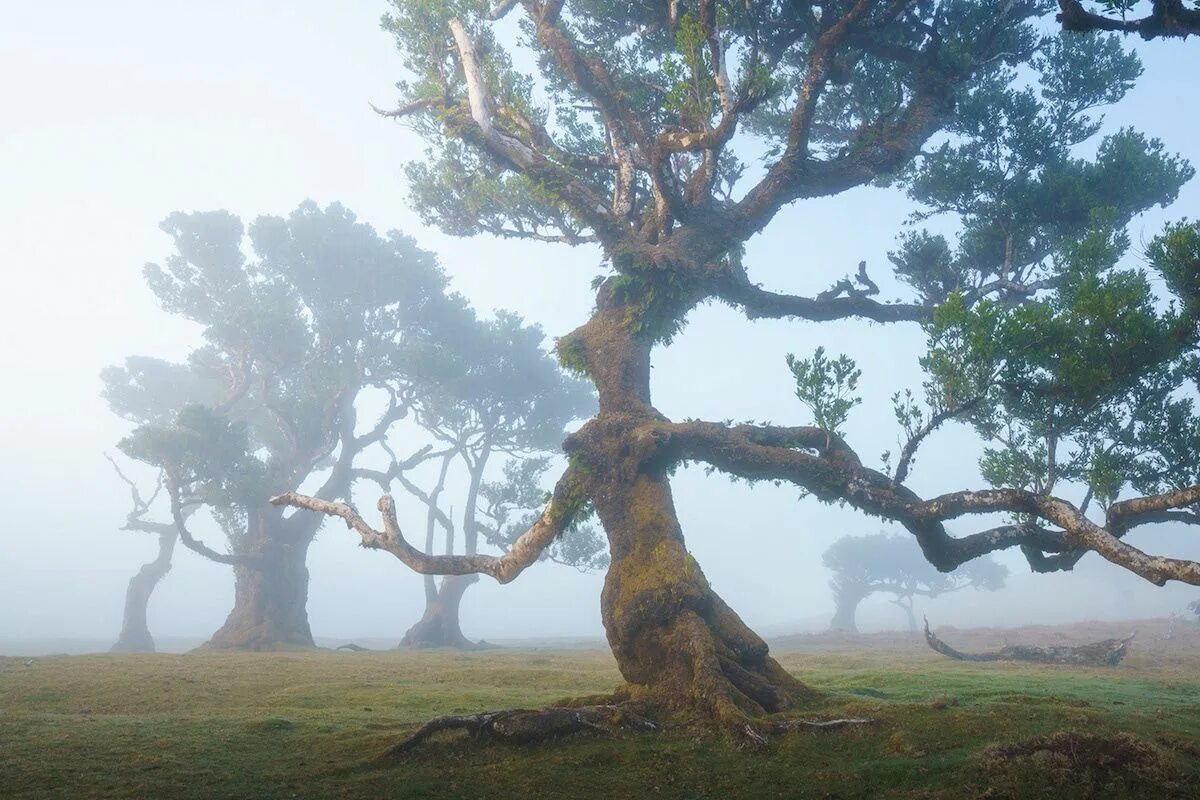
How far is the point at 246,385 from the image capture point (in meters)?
43.8

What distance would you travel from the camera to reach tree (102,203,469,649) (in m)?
36.3

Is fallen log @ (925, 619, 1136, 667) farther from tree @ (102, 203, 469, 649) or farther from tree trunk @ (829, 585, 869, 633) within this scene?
tree trunk @ (829, 585, 869, 633)

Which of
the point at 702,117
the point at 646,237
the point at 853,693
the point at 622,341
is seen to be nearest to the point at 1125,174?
the point at 702,117

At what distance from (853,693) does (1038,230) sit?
12952 mm

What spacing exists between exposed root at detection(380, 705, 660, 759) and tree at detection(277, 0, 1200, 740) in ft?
3.66

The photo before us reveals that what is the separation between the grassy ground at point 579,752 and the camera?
288 inches

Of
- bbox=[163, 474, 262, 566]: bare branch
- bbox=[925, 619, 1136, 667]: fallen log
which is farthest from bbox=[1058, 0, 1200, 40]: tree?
bbox=[163, 474, 262, 566]: bare branch

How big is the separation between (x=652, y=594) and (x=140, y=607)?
1851 inches

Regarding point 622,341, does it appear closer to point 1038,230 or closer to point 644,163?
point 644,163

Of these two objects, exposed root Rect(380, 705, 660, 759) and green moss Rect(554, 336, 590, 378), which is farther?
green moss Rect(554, 336, 590, 378)

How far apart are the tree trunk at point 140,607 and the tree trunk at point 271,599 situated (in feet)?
37.8

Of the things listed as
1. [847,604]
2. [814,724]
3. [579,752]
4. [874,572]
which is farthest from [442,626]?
[874,572]

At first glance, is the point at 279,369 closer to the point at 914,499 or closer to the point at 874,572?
the point at 914,499

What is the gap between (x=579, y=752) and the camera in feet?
29.4
